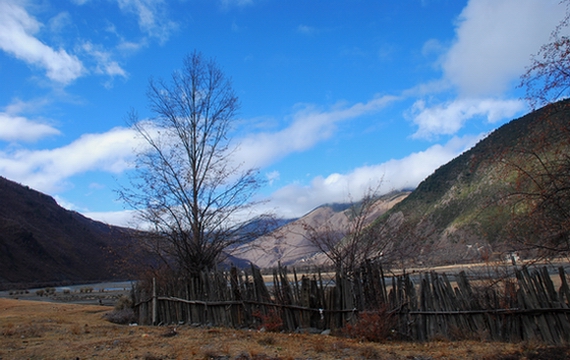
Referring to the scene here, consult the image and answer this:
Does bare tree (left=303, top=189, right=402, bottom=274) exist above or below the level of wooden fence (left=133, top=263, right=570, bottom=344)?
above

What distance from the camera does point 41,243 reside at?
348 feet

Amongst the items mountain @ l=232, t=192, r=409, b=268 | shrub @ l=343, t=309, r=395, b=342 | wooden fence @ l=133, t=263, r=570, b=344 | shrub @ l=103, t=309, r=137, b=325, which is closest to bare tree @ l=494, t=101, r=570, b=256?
wooden fence @ l=133, t=263, r=570, b=344

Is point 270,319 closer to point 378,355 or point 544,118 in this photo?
point 378,355

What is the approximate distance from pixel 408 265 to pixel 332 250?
90.1 inches

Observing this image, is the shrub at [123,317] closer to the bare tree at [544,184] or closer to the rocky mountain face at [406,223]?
the rocky mountain face at [406,223]

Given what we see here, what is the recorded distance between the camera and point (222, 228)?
1397cm

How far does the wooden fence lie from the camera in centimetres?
772

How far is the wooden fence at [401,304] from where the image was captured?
772cm

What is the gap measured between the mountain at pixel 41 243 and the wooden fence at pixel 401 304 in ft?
254

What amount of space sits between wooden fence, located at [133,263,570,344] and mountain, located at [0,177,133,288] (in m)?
77.4

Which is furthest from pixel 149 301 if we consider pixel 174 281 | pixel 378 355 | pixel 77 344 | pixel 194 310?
pixel 378 355

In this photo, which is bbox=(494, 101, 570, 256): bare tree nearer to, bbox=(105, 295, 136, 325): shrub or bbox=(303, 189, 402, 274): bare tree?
bbox=(303, 189, 402, 274): bare tree

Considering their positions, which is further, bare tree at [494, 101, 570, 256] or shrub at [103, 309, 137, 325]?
shrub at [103, 309, 137, 325]

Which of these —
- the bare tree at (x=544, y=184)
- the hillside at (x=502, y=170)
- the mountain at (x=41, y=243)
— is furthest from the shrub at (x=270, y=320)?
the mountain at (x=41, y=243)
